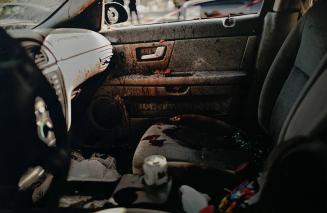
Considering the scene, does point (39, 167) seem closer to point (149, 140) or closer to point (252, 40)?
point (149, 140)

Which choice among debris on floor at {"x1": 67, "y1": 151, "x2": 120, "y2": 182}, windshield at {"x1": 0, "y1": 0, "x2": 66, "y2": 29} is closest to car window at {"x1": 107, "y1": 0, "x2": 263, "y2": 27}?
windshield at {"x1": 0, "y1": 0, "x2": 66, "y2": 29}

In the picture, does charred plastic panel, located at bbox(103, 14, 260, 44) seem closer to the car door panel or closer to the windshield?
the car door panel

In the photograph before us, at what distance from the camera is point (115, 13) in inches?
101

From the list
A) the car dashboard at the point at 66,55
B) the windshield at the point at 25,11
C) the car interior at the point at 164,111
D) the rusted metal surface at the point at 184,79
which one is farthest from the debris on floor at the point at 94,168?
the windshield at the point at 25,11

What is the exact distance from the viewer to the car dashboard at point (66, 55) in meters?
1.67

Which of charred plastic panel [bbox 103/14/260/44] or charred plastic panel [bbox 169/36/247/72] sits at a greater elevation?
charred plastic panel [bbox 103/14/260/44]

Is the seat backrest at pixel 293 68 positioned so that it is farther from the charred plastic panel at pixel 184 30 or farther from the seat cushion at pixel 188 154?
the charred plastic panel at pixel 184 30

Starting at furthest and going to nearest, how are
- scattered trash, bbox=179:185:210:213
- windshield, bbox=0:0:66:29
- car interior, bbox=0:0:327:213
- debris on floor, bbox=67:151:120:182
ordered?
1. debris on floor, bbox=67:151:120:182
2. windshield, bbox=0:0:66:29
3. scattered trash, bbox=179:185:210:213
4. car interior, bbox=0:0:327:213

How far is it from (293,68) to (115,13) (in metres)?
1.41

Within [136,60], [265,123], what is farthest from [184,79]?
[265,123]

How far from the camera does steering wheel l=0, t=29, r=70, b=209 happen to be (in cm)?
A: 147

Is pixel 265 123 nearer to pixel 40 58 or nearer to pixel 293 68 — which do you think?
pixel 293 68

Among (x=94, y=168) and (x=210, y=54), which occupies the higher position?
(x=210, y=54)

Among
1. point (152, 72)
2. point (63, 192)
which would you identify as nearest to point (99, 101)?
point (152, 72)
